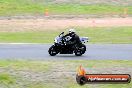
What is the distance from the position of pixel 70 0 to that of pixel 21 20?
1071cm

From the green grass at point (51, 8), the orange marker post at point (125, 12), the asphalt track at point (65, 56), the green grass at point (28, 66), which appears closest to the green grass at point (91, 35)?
the asphalt track at point (65, 56)

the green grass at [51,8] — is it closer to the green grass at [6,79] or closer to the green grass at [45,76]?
the green grass at [45,76]

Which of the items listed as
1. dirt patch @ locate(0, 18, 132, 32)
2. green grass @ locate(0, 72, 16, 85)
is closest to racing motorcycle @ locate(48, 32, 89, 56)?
green grass @ locate(0, 72, 16, 85)

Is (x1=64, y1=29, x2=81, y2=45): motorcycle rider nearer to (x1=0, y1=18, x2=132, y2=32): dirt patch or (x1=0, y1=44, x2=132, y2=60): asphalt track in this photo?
(x1=0, y1=44, x2=132, y2=60): asphalt track

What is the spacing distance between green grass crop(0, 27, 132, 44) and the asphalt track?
2.86m

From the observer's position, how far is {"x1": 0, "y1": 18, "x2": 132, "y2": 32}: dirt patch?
119 feet

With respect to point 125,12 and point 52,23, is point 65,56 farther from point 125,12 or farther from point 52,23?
point 125,12

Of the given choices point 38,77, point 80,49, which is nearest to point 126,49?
point 80,49

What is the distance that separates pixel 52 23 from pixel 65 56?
16236mm

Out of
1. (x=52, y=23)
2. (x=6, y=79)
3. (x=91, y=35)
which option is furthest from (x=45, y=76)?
(x=52, y=23)

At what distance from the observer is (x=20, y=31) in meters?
34.7

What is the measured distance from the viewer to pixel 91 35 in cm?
3259

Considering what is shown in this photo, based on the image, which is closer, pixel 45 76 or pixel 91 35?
pixel 45 76

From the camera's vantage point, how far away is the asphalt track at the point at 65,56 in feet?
71.6
